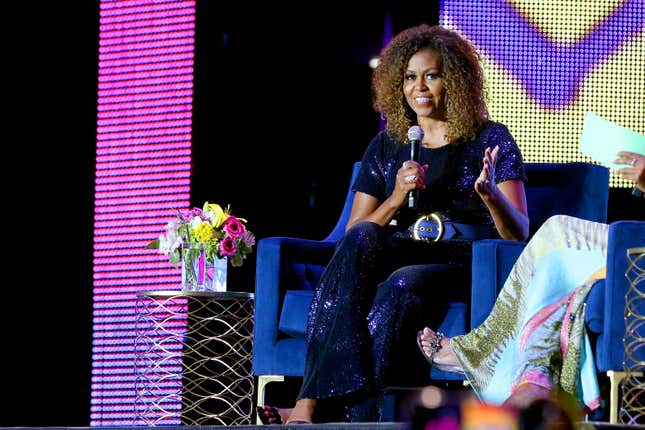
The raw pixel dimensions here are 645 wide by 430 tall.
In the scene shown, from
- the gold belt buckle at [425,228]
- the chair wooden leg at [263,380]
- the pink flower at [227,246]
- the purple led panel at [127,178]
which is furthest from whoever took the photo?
the purple led panel at [127,178]

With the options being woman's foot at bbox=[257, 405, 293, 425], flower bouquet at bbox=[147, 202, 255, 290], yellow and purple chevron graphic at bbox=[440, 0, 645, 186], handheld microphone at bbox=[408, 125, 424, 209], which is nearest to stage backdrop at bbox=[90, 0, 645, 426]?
yellow and purple chevron graphic at bbox=[440, 0, 645, 186]

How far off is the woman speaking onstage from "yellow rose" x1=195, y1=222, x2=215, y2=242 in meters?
0.53

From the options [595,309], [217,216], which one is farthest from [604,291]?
[217,216]

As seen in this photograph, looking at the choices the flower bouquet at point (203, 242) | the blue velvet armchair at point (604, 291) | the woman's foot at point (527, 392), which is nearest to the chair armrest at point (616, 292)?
the blue velvet armchair at point (604, 291)

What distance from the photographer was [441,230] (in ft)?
11.4

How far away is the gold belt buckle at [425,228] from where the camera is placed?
3479mm

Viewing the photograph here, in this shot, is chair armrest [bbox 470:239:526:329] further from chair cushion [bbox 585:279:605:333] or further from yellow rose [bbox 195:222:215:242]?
yellow rose [bbox 195:222:215:242]

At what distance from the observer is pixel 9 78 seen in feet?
16.0

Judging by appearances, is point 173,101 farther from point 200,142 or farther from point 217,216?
point 217,216

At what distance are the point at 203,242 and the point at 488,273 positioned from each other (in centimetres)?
110

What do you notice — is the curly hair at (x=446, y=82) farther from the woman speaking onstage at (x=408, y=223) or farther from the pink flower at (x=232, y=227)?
the pink flower at (x=232, y=227)

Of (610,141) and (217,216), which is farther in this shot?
(217,216)

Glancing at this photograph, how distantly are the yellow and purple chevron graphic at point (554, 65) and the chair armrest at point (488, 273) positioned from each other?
1.57m

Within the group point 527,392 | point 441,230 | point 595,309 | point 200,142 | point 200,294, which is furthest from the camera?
point 200,142
